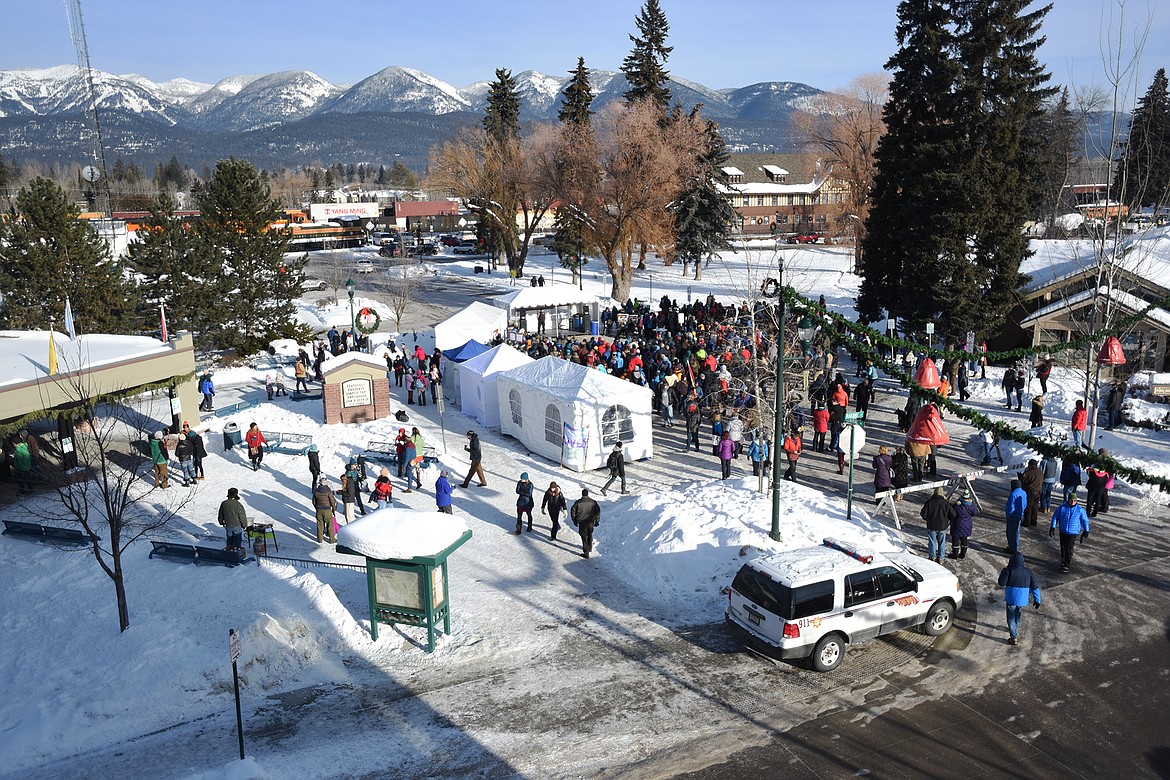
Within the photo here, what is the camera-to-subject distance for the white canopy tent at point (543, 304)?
3466cm

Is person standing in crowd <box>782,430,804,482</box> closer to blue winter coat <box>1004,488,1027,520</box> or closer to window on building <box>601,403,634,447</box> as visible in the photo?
window on building <box>601,403,634,447</box>

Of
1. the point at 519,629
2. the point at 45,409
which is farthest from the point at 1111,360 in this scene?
the point at 45,409

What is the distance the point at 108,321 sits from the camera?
2766 cm

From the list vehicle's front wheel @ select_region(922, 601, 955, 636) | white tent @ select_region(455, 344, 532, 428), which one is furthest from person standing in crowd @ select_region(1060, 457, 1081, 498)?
white tent @ select_region(455, 344, 532, 428)

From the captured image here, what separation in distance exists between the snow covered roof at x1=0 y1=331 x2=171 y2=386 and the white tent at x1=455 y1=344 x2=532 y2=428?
7.90 meters

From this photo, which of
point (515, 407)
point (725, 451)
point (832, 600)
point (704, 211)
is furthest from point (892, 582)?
point (704, 211)

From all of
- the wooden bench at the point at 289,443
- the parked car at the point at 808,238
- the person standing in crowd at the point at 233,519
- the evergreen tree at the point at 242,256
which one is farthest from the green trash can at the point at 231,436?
the parked car at the point at 808,238

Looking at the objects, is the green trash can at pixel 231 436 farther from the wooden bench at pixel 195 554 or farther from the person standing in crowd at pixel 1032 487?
the person standing in crowd at pixel 1032 487

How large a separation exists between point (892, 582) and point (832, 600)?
Answer: 108 centimetres

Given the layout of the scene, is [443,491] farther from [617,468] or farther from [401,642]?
[401,642]

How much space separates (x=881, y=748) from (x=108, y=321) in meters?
27.6

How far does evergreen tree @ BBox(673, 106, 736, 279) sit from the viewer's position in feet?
163

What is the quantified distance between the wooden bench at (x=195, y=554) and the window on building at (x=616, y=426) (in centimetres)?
862

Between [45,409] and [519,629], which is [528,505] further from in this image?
[45,409]
